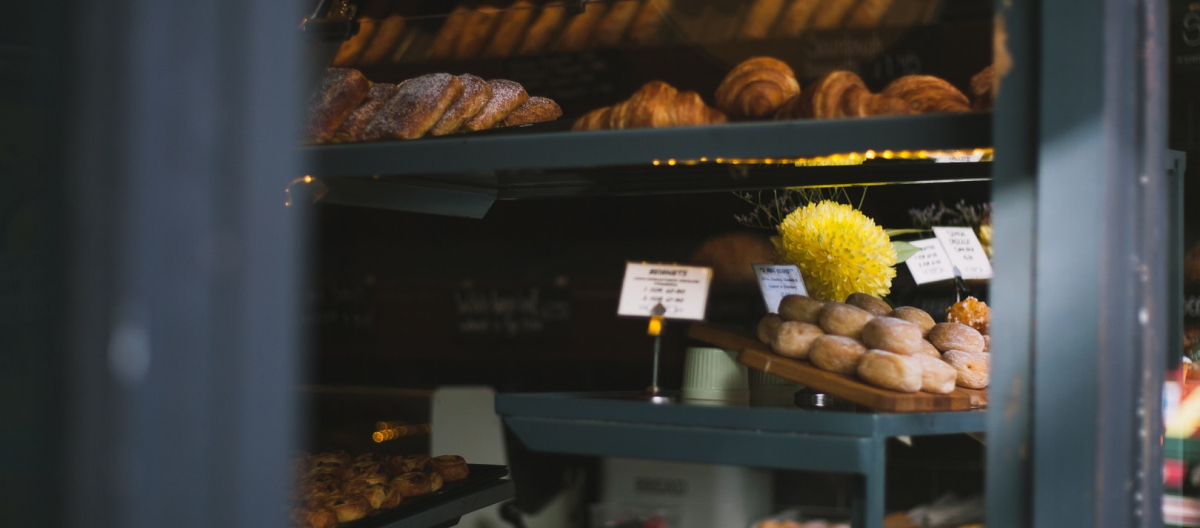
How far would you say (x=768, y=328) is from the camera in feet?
5.25

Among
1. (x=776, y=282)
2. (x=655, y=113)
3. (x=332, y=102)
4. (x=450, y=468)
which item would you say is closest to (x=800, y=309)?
(x=776, y=282)

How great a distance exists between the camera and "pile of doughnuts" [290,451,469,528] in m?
1.85

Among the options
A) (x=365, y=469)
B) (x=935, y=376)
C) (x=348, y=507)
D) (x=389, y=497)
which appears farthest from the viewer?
(x=365, y=469)

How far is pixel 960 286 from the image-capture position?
2.11 metres

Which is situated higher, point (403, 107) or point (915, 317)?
point (403, 107)

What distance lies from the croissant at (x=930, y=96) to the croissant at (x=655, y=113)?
0.89 ft

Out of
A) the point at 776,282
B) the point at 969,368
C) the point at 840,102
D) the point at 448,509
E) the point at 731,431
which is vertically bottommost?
the point at 448,509

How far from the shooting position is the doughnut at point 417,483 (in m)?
2.04

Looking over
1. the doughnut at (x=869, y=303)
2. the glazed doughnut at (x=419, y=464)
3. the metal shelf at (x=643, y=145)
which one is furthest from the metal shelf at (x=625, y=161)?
the glazed doughnut at (x=419, y=464)

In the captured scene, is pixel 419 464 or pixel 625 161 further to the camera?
pixel 419 464

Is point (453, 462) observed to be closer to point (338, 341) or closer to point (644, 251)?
point (644, 251)

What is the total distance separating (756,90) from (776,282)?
375 millimetres

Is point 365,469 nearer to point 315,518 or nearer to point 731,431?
point 315,518

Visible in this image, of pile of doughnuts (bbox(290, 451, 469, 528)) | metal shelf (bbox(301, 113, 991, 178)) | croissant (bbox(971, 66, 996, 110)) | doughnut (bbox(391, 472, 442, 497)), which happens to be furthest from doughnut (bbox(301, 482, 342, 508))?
croissant (bbox(971, 66, 996, 110))
